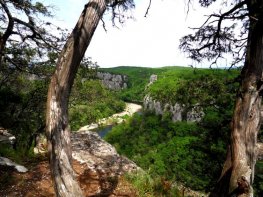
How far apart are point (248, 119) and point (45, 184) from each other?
4754 mm

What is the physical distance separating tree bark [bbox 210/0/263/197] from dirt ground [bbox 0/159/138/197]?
119 inches

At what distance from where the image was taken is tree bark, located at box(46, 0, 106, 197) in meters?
3.27

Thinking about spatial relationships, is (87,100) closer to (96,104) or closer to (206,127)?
(96,104)

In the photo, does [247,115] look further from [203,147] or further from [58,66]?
[203,147]

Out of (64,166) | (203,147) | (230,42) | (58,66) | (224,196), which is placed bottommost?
(203,147)

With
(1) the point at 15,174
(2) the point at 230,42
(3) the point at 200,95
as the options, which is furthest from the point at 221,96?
(1) the point at 15,174

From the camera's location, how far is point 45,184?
22.8 feet

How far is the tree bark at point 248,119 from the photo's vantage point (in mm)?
4082

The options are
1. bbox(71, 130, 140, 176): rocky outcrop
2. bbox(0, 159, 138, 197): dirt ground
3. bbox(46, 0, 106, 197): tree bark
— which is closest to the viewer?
bbox(46, 0, 106, 197): tree bark

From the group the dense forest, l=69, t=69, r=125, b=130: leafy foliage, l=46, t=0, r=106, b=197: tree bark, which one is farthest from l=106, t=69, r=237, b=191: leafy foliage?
l=69, t=69, r=125, b=130: leafy foliage

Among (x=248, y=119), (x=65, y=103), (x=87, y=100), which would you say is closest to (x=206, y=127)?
(x=248, y=119)

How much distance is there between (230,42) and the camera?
6.61m

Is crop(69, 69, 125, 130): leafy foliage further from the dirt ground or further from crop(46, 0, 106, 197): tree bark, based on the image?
crop(46, 0, 106, 197): tree bark

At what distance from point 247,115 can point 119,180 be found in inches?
159
